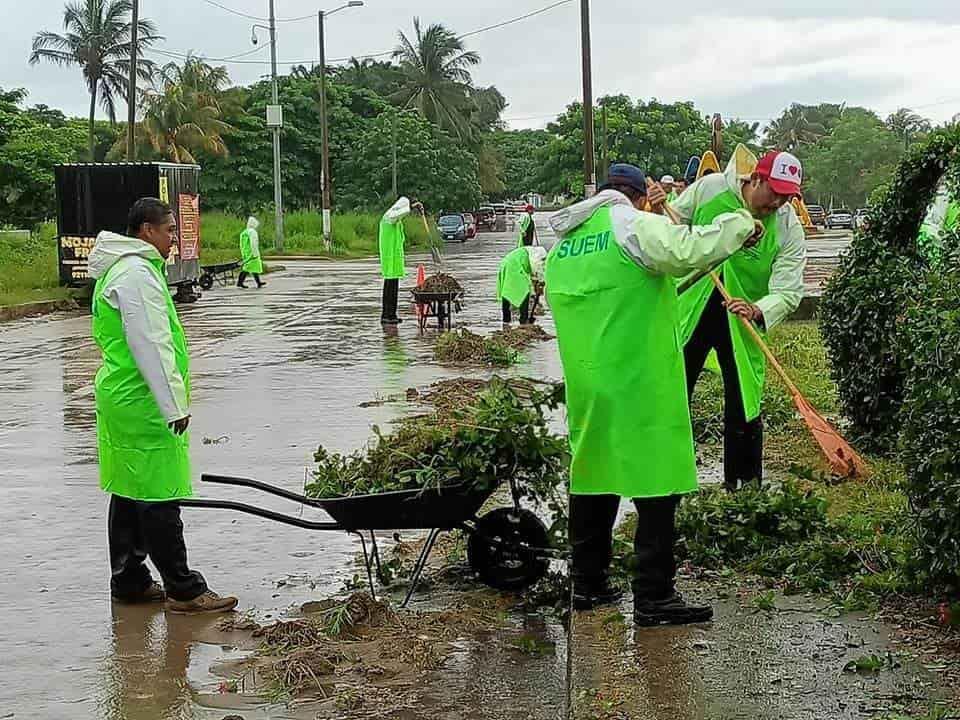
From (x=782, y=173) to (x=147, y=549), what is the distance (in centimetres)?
344

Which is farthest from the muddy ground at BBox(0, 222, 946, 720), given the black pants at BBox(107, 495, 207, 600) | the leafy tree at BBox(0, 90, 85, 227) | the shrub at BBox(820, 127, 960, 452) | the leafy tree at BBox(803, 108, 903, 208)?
the leafy tree at BBox(803, 108, 903, 208)

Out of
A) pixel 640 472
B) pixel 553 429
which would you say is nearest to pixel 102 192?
pixel 553 429

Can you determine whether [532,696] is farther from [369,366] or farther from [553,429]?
[369,366]

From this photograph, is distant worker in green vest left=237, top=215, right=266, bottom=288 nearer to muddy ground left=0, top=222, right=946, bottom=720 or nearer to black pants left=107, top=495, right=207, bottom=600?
muddy ground left=0, top=222, right=946, bottom=720

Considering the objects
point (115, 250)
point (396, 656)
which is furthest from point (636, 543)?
point (115, 250)

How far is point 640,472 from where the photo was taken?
5234 mm

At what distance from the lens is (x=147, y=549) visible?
631cm

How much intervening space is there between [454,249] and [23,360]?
3805 cm

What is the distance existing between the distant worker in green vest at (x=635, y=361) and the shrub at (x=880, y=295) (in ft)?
10.4

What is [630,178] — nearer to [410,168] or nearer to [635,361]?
[635,361]

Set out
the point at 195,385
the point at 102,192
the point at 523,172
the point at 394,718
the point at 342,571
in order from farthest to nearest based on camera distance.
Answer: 1. the point at 523,172
2. the point at 102,192
3. the point at 195,385
4. the point at 342,571
5. the point at 394,718

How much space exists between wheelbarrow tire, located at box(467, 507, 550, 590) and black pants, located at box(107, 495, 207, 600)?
1281 mm

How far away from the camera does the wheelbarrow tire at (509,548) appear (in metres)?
6.17

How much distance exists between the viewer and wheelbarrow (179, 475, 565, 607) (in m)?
5.67
